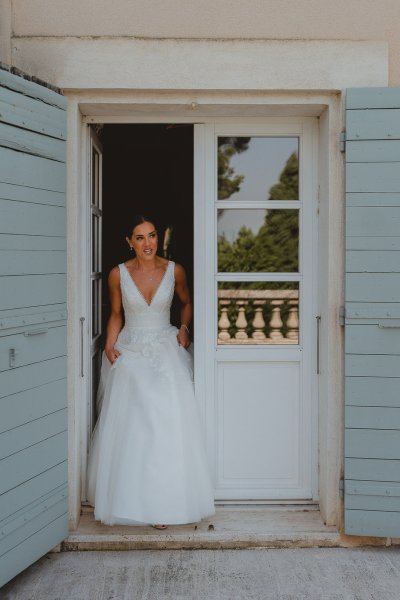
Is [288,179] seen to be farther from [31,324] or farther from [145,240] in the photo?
[31,324]

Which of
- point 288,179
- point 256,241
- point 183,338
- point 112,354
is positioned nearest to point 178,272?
point 183,338

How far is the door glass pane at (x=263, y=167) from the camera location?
4.62 m

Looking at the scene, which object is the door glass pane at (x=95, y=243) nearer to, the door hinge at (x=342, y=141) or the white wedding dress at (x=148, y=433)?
the white wedding dress at (x=148, y=433)

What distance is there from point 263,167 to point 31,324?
1.87 m

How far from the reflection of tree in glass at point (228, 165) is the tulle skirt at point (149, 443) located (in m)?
1.05

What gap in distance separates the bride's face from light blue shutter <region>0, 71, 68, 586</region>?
0.70 metres

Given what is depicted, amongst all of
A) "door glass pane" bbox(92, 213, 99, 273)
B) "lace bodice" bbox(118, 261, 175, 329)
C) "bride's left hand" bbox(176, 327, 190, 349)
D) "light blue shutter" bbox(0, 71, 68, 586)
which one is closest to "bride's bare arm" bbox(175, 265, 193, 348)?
"bride's left hand" bbox(176, 327, 190, 349)

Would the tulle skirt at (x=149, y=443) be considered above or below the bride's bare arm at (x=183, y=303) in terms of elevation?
below

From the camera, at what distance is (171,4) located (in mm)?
4125

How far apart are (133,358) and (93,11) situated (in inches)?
84.4

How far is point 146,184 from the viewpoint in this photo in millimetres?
7066

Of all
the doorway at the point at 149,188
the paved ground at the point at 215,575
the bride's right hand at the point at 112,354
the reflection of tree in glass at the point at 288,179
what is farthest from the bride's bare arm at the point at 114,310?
the doorway at the point at 149,188

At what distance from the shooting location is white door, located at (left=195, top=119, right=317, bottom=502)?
4.61m

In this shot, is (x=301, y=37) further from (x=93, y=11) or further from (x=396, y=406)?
(x=396, y=406)
